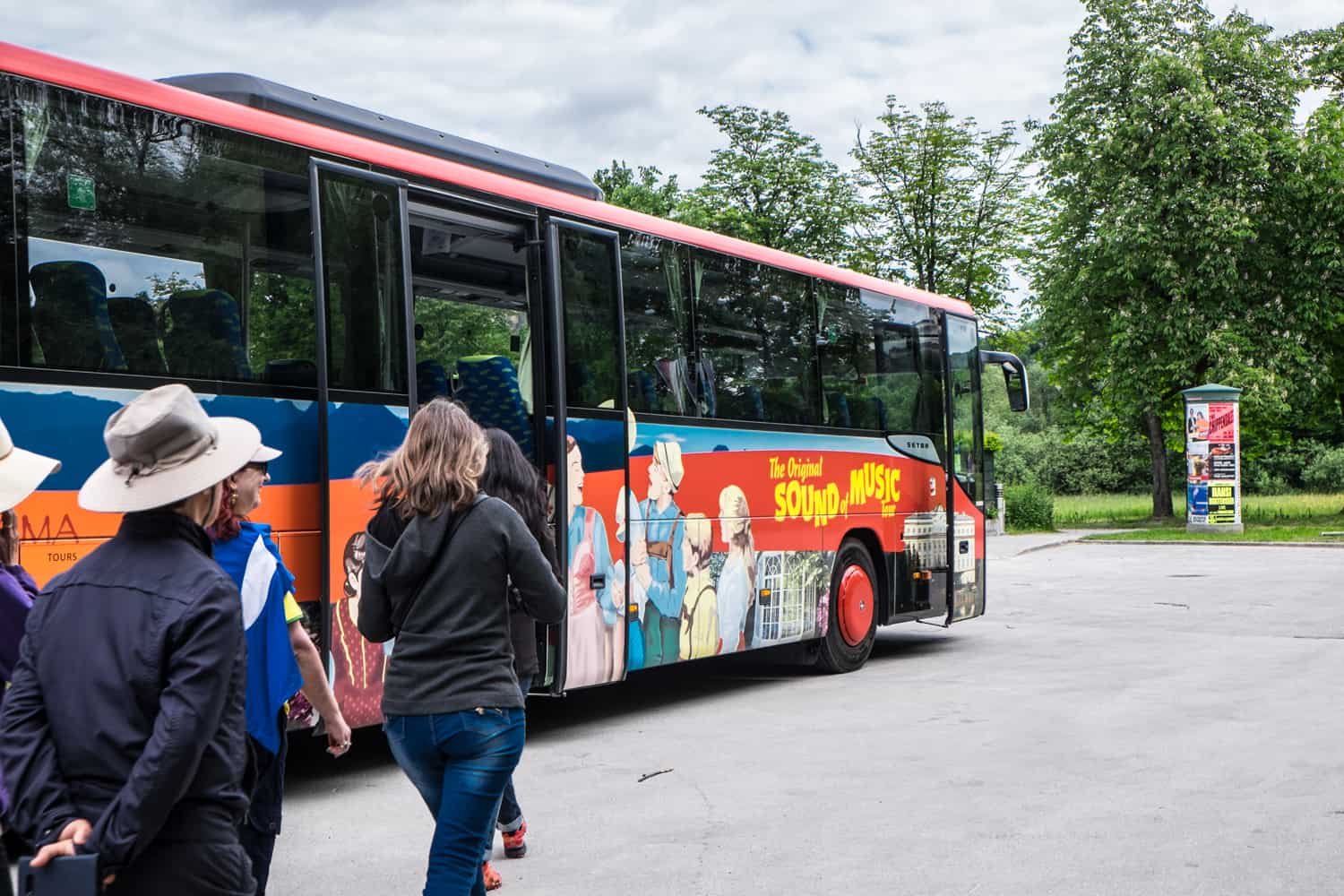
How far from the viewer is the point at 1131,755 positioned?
26.3ft

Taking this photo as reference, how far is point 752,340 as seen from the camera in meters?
10.9

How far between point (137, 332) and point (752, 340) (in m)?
5.58

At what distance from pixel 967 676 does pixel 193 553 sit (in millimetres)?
9645

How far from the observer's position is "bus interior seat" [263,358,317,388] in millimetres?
6891

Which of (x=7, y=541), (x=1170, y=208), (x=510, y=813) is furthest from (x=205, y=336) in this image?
(x=1170, y=208)

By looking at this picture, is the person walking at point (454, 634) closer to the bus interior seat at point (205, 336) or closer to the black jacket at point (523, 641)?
the black jacket at point (523, 641)

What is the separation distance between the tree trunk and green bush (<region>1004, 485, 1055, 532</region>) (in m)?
3.07

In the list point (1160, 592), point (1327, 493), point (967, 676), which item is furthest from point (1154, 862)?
point (1327, 493)

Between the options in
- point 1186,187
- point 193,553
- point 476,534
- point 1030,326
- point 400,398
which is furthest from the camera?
point 1030,326

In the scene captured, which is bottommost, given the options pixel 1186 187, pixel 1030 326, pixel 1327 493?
pixel 1327 493

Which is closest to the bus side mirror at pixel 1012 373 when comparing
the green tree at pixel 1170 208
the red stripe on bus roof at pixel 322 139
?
the red stripe on bus roof at pixel 322 139

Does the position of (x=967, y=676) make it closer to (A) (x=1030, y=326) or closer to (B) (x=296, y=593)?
(B) (x=296, y=593)

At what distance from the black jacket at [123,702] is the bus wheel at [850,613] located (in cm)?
952

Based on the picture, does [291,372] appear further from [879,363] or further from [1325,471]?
[1325,471]
